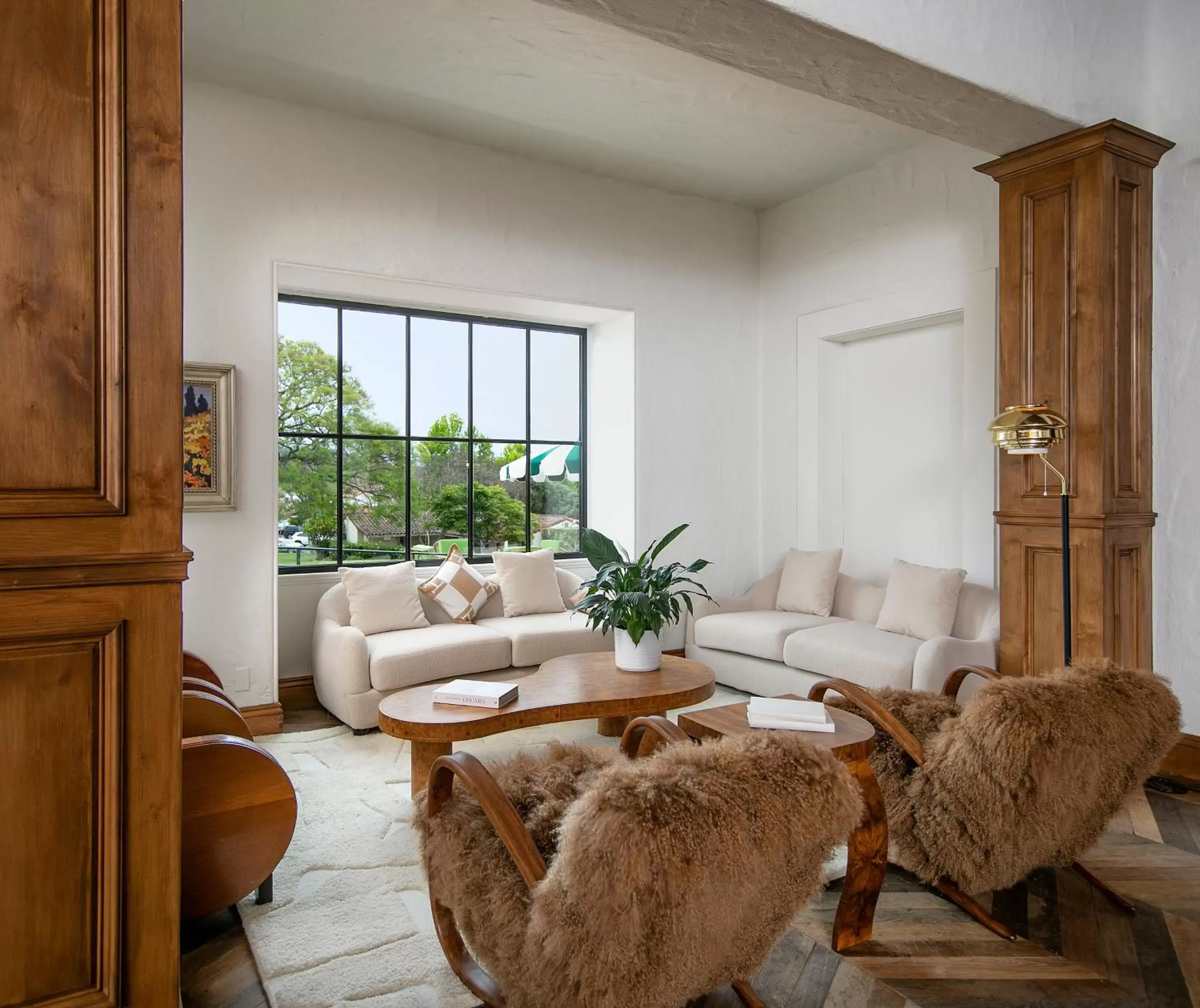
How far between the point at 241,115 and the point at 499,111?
4.25 feet

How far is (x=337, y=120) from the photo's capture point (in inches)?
175

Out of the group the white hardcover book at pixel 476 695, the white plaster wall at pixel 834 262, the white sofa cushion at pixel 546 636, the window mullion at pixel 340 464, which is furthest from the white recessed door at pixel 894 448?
the window mullion at pixel 340 464

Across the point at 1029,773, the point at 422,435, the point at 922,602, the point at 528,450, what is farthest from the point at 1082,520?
the point at 422,435

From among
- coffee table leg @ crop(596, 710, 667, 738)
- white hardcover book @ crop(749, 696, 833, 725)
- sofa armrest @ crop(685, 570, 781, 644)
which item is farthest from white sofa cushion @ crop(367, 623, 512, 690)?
white hardcover book @ crop(749, 696, 833, 725)

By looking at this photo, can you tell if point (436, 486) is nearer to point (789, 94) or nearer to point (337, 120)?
point (337, 120)

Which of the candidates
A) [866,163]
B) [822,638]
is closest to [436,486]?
[822,638]

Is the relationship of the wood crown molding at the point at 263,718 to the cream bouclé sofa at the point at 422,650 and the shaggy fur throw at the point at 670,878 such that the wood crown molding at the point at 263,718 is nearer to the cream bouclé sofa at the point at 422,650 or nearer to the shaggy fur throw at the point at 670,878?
the cream bouclé sofa at the point at 422,650

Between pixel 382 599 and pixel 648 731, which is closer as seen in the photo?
pixel 648 731

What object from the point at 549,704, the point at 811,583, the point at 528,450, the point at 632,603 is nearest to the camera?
the point at 549,704

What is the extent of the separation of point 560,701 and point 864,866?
134cm

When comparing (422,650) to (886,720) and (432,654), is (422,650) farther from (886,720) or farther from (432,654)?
(886,720)

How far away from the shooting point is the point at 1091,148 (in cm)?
328

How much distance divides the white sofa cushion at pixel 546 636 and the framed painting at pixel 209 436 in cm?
153

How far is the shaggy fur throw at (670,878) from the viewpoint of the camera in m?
1.30
